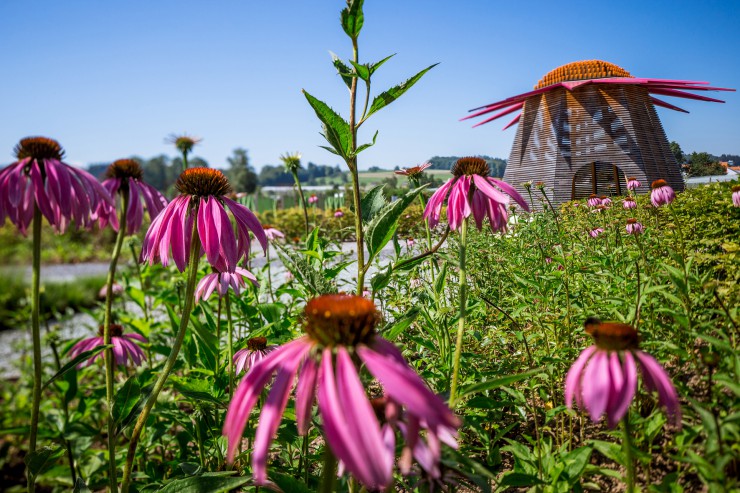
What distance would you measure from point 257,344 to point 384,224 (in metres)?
0.55

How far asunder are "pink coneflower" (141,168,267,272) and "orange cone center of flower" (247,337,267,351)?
0.94 feet

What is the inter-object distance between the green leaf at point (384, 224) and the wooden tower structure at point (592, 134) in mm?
6125

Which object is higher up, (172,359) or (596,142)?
(596,142)

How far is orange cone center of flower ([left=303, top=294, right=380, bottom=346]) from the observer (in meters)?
0.43

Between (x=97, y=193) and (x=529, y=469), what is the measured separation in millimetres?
1012

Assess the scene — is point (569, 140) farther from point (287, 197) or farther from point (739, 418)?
point (287, 197)

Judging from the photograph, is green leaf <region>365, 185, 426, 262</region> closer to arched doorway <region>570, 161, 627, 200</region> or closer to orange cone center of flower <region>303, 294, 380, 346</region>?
orange cone center of flower <region>303, 294, 380, 346</region>

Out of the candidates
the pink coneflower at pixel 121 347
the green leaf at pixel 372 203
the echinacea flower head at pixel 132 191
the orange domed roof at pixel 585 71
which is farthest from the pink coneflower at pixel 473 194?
the orange domed roof at pixel 585 71

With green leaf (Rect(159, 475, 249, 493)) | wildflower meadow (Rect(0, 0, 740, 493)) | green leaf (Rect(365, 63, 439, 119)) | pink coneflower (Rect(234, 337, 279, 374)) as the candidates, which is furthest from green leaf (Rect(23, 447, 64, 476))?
green leaf (Rect(365, 63, 439, 119))

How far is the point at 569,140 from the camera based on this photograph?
6.82 metres

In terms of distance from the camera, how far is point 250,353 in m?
1.10

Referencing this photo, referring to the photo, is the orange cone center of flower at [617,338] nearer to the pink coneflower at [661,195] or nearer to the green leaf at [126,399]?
the green leaf at [126,399]

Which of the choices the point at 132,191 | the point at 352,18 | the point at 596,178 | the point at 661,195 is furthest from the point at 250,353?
the point at 596,178

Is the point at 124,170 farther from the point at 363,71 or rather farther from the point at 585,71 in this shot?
the point at 585,71
